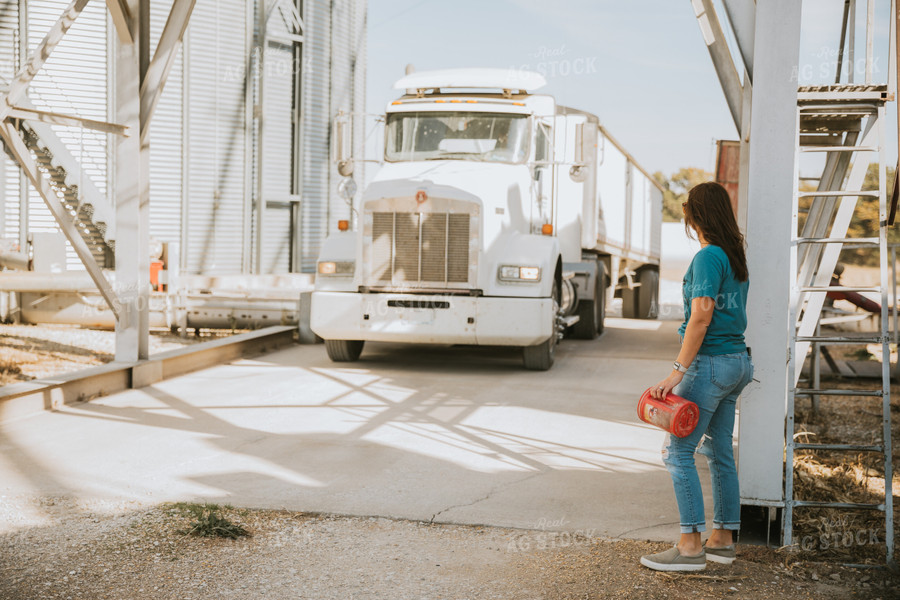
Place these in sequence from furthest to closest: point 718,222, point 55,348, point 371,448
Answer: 1. point 55,348
2. point 371,448
3. point 718,222

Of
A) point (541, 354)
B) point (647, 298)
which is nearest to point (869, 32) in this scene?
point (541, 354)

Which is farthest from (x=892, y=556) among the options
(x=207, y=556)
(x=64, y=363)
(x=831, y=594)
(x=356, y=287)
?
(x=64, y=363)

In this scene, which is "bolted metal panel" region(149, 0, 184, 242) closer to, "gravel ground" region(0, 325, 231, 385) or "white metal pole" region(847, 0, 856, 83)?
"gravel ground" region(0, 325, 231, 385)

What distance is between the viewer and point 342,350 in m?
11.9

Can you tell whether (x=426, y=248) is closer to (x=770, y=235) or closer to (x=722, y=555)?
(x=770, y=235)

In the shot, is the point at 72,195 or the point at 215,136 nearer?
the point at 72,195

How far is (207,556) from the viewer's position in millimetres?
4488

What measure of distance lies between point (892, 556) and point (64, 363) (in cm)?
959

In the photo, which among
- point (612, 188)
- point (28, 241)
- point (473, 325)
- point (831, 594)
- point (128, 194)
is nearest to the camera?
point (831, 594)

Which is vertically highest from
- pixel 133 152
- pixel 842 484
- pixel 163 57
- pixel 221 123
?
pixel 221 123

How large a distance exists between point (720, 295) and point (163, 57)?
7.31 m

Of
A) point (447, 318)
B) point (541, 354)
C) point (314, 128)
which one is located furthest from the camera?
point (314, 128)

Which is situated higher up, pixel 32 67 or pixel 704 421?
pixel 32 67

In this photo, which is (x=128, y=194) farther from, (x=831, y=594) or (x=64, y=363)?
(x=831, y=594)
